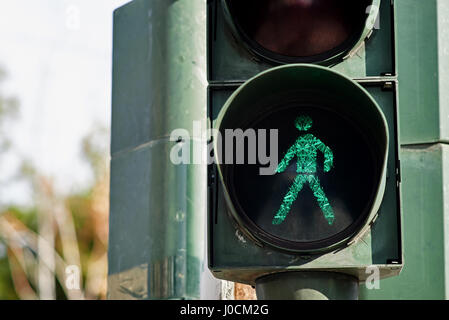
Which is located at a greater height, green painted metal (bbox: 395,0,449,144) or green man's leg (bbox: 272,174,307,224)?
green painted metal (bbox: 395,0,449,144)

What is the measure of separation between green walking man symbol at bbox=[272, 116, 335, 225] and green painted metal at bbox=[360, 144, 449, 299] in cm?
137

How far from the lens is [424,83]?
18.0 feet

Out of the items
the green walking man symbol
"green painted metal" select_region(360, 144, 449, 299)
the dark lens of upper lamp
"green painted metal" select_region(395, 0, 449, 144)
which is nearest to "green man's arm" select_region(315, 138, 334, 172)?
the green walking man symbol

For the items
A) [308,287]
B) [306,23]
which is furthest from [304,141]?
[308,287]

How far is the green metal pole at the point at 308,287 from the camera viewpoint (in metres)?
3.80

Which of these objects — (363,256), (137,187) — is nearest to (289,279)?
(363,256)

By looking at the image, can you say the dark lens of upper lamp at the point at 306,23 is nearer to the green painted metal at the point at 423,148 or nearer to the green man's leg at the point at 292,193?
the green man's leg at the point at 292,193

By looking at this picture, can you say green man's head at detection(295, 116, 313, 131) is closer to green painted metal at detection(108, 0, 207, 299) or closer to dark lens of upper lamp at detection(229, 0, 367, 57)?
dark lens of upper lamp at detection(229, 0, 367, 57)

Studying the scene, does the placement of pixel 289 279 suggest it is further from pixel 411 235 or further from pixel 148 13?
pixel 148 13

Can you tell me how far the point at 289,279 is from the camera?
151 inches

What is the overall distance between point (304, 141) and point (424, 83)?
5.36ft

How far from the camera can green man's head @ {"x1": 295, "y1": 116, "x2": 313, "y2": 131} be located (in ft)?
13.3

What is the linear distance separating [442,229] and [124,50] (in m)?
1.55

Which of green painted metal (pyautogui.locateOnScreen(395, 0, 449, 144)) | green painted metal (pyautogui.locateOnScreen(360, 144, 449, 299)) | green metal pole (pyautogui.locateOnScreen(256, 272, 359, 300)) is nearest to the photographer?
green metal pole (pyautogui.locateOnScreen(256, 272, 359, 300))
